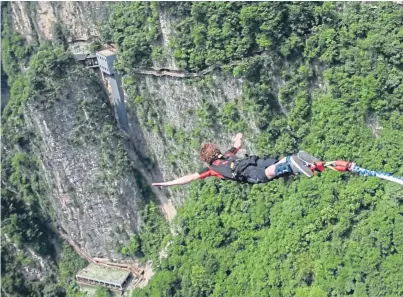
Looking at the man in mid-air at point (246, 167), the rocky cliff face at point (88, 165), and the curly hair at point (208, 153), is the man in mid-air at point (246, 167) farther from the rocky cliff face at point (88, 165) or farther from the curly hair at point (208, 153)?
the rocky cliff face at point (88, 165)

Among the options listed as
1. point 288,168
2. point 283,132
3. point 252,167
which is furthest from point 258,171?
point 283,132

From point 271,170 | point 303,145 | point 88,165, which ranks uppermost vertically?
point 271,170

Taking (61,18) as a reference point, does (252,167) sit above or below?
above

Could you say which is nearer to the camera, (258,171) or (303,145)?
(258,171)

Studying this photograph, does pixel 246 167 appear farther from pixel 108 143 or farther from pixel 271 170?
pixel 108 143

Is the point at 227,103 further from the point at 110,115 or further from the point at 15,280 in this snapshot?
the point at 15,280

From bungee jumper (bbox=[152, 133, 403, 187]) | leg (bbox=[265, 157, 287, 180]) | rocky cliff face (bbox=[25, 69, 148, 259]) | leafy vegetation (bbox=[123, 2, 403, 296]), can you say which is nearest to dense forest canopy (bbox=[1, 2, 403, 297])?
leafy vegetation (bbox=[123, 2, 403, 296])
